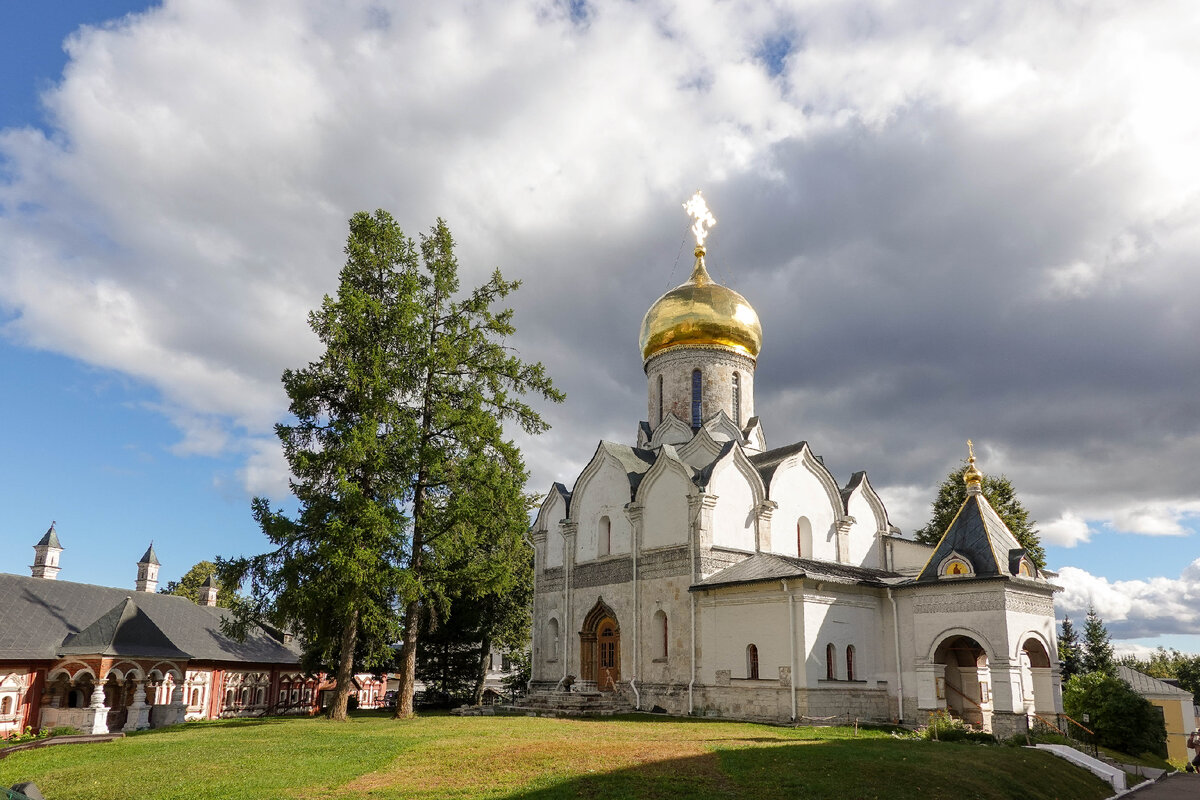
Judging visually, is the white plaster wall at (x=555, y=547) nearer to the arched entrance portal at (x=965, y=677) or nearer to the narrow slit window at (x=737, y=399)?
the narrow slit window at (x=737, y=399)

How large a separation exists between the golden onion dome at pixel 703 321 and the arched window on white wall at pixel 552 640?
988cm

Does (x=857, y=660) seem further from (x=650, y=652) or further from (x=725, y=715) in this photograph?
(x=650, y=652)

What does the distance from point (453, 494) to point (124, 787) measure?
10099 mm

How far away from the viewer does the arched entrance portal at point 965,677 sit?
22.4m

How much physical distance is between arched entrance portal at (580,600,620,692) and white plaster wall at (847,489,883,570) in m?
7.93

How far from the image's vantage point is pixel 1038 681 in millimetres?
20047

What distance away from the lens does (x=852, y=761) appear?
11977mm

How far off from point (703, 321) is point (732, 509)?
7328mm

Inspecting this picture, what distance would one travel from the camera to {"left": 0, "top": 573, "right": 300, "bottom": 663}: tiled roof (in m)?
25.5

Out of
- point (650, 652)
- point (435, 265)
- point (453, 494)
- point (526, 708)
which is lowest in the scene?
point (526, 708)

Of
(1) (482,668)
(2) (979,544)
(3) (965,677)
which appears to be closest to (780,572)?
(2) (979,544)

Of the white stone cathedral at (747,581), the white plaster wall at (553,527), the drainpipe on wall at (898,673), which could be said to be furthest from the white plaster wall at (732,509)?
the white plaster wall at (553,527)

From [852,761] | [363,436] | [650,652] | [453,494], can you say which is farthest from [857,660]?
[363,436]

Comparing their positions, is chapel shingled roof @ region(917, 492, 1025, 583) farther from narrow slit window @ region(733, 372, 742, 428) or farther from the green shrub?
narrow slit window @ region(733, 372, 742, 428)
